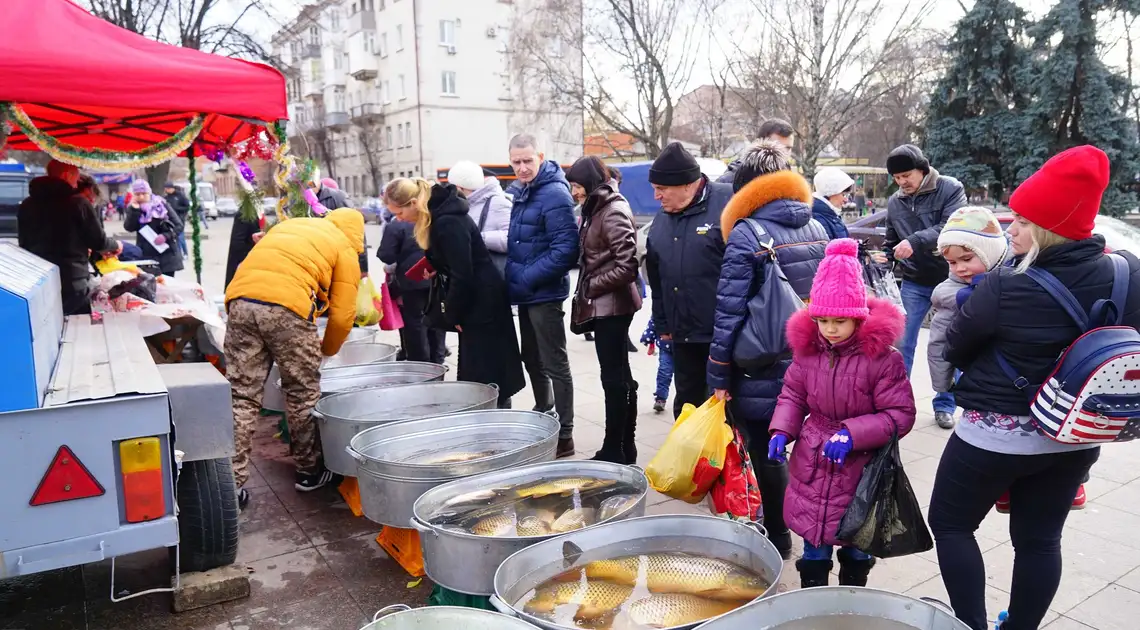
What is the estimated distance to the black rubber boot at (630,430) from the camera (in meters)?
4.56

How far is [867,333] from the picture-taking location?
8.64 ft

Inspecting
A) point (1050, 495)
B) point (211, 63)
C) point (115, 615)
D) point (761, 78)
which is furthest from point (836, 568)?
point (761, 78)

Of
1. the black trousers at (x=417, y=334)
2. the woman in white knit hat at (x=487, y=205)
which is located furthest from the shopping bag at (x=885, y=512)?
the black trousers at (x=417, y=334)

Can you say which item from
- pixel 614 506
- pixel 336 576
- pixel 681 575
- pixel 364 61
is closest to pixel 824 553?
pixel 681 575

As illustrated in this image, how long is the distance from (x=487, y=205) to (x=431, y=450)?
2.45 meters

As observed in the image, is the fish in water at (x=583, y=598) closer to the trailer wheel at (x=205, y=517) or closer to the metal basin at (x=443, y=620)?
the metal basin at (x=443, y=620)

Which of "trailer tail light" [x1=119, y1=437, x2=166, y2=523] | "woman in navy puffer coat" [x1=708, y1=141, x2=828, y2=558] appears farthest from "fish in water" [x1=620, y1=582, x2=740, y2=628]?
"trailer tail light" [x1=119, y1=437, x2=166, y2=523]

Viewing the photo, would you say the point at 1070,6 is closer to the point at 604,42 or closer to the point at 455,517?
the point at 604,42

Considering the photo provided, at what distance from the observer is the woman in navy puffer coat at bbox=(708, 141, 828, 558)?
324 cm

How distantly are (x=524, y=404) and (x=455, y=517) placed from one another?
143 inches

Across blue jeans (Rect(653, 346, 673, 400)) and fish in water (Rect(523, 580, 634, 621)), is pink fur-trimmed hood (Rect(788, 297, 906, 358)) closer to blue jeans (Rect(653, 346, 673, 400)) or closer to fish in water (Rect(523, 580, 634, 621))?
fish in water (Rect(523, 580, 634, 621))

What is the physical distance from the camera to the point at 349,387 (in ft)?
15.5

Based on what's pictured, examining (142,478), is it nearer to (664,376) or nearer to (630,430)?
(630,430)

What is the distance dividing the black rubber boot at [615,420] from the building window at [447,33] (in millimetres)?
44610
